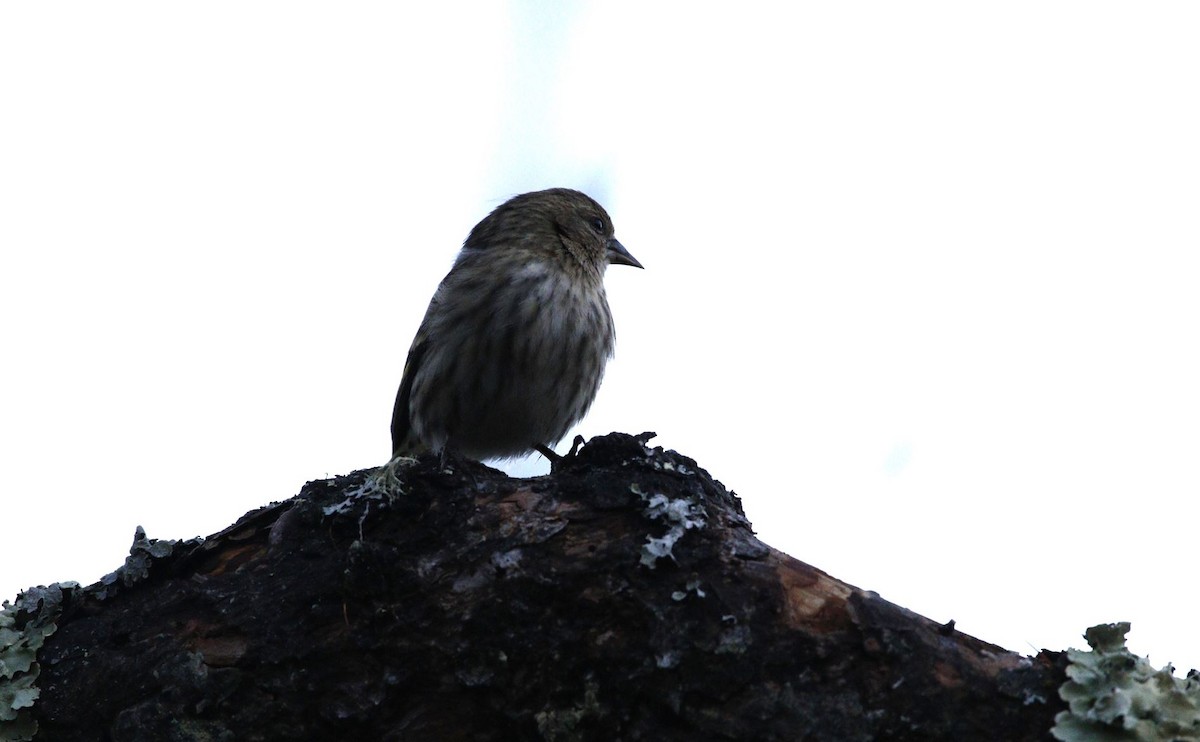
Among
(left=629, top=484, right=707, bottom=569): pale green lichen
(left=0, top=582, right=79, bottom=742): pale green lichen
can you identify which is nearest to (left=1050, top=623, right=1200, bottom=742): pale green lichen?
(left=629, top=484, right=707, bottom=569): pale green lichen

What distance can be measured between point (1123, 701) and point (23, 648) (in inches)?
104

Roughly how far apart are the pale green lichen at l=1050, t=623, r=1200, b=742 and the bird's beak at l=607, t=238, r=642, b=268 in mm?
4528

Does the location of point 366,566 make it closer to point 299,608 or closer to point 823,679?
point 299,608

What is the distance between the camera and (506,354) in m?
5.44

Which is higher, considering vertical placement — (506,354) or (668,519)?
(506,354)

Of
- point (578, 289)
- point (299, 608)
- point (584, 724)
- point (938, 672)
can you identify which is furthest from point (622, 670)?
point (578, 289)

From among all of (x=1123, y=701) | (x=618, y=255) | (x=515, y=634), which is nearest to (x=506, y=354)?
(x=618, y=255)

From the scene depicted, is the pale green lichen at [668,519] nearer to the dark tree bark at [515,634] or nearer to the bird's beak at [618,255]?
the dark tree bark at [515,634]

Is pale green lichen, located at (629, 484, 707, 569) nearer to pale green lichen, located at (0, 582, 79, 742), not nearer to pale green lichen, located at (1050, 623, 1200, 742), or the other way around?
pale green lichen, located at (1050, 623, 1200, 742)

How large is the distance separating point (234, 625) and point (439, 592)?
21.2 inches

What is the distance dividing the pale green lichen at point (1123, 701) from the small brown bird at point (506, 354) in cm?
339

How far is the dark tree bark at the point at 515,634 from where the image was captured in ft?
8.06

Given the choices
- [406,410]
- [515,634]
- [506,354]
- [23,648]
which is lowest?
[23,648]

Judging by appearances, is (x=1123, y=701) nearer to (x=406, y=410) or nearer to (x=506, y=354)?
(x=506, y=354)
